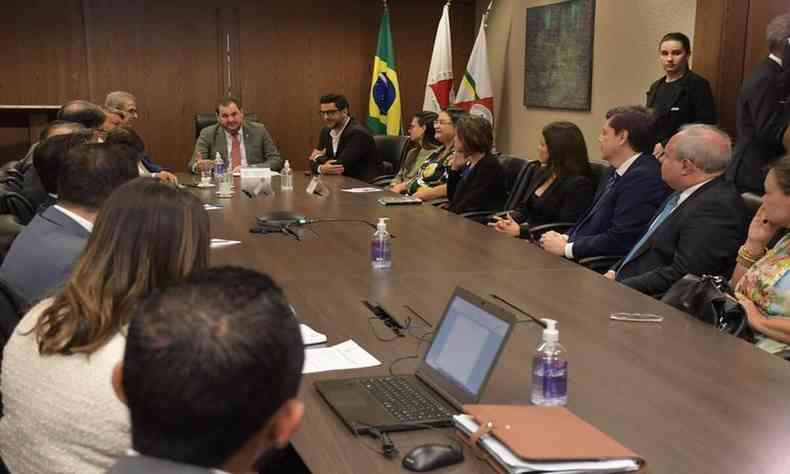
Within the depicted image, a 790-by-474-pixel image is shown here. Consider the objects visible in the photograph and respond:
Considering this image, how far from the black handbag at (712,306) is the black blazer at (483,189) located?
256cm

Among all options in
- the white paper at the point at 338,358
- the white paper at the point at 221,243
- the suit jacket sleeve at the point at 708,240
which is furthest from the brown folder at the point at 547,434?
the white paper at the point at 221,243

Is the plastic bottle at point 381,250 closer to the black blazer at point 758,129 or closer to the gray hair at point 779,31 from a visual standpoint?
the black blazer at point 758,129

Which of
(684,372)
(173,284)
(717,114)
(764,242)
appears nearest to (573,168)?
(717,114)

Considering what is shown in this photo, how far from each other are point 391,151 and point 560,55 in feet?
5.30

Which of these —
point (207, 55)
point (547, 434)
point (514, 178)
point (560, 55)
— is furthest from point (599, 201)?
point (207, 55)

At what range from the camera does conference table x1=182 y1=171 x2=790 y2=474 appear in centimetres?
161

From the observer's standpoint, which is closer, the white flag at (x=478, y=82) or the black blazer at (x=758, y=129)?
the black blazer at (x=758, y=129)

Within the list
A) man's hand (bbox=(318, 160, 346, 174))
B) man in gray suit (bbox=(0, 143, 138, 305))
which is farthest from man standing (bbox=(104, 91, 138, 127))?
man in gray suit (bbox=(0, 143, 138, 305))

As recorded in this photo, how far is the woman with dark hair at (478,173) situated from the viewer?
510cm

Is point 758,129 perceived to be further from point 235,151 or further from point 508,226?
point 235,151

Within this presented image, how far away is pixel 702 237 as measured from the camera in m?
3.20

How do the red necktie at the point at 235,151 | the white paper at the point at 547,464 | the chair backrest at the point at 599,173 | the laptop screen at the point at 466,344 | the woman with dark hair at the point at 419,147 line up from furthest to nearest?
1. the red necktie at the point at 235,151
2. the woman with dark hair at the point at 419,147
3. the chair backrest at the point at 599,173
4. the laptop screen at the point at 466,344
5. the white paper at the point at 547,464

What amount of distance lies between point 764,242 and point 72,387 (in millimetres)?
2362

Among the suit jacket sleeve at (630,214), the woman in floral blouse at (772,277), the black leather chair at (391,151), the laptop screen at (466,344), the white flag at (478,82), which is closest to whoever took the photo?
the laptop screen at (466,344)
